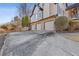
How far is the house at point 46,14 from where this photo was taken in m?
1.32

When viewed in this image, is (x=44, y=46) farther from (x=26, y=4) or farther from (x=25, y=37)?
(x=26, y=4)

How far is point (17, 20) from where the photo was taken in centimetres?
132

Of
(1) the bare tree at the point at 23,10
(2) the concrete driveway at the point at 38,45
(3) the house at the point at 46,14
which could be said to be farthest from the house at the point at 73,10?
(1) the bare tree at the point at 23,10

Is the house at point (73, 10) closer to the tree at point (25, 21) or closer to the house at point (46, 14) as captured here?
the house at point (46, 14)

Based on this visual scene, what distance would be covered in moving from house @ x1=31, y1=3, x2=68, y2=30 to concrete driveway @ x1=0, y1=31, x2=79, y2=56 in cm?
6

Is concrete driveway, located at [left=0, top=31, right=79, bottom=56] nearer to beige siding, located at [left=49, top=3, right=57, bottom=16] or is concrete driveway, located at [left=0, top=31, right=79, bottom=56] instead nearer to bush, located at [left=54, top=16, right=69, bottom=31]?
bush, located at [left=54, top=16, right=69, bottom=31]

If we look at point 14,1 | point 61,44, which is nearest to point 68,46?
point 61,44

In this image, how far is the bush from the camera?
1.31 metres

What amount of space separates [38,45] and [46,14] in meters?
0.28

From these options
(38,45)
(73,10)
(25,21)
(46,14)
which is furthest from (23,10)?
(73,10)

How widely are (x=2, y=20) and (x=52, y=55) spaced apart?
1.68ft

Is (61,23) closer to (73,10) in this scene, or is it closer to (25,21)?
(73,10)

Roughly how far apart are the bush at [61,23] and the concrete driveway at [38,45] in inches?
2.3

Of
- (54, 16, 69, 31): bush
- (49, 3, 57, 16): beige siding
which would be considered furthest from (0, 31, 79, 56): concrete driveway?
(49, 3, 57, 16): beige siding
